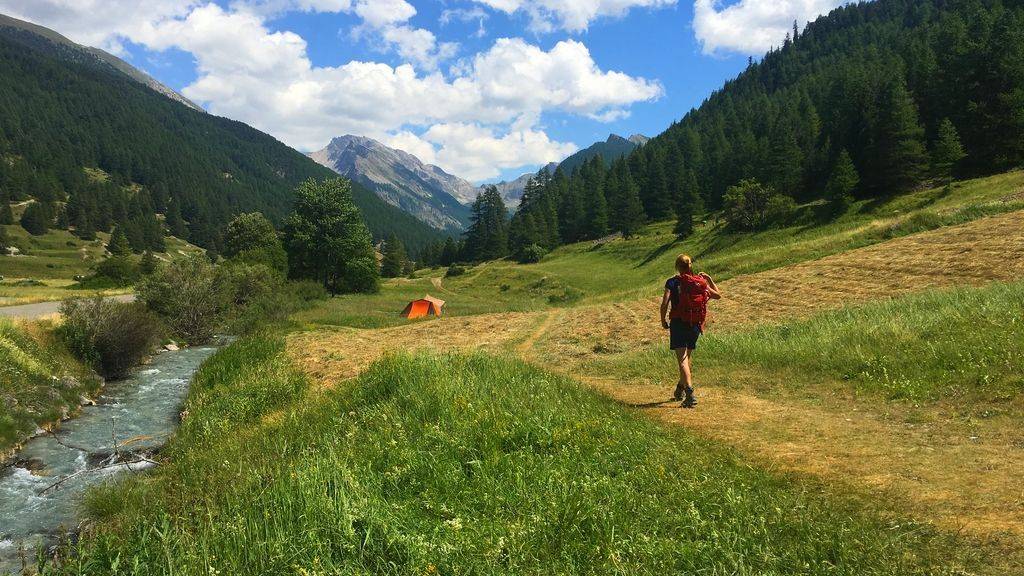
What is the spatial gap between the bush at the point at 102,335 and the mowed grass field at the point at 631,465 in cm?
1070

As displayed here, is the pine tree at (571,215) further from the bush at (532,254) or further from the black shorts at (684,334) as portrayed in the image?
the black shorts at (684,334)

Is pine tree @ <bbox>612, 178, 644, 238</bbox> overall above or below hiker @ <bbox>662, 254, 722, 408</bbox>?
above

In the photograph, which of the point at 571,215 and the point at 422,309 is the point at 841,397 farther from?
the point at 571,215

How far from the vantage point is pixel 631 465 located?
6.15m

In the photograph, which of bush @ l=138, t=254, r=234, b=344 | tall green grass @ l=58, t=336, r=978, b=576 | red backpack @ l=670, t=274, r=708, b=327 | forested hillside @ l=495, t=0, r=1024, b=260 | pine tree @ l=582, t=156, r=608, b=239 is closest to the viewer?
tall green grass @ l=58, t=336, r=978, b=576

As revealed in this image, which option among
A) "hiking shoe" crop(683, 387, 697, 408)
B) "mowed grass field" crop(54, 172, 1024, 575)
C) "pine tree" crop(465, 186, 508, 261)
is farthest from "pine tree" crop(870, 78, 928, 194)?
"pine tree" crop(465, 186, 508, 261)

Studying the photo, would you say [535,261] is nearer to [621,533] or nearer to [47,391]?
[47,391]

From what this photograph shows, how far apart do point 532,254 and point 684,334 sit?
3532 inches

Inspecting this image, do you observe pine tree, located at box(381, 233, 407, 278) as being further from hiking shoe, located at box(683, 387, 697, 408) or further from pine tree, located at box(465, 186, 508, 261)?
hiking shoe, located at box(683, 387, 697, 408)

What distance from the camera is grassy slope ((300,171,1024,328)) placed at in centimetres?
3231

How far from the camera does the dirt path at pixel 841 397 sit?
5215 mm

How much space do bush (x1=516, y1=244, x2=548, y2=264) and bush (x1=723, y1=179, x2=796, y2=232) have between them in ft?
127

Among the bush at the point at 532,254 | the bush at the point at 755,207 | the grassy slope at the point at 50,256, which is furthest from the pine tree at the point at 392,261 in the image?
the bush at the point at 755,207

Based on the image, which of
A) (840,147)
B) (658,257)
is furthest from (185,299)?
(840,147)
